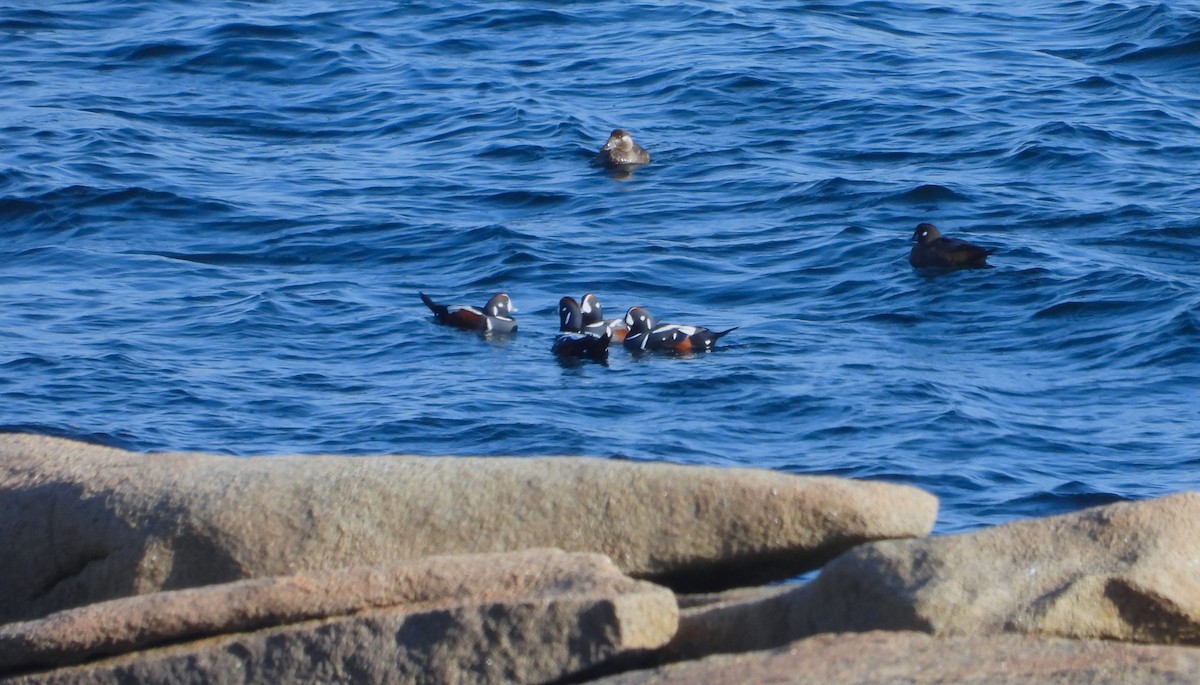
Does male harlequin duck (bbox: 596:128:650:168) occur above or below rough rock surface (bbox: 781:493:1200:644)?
below

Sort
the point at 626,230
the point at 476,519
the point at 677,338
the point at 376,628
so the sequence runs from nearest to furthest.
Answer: the point at 376,628 → the point at 476,519 → the point at 677,338 → the point at 626,230

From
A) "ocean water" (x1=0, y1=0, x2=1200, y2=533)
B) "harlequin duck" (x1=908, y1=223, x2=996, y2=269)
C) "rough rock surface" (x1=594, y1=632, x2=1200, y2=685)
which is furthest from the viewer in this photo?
"harlequin duck" (x1=908, y1=223, x2=996, y2=269)

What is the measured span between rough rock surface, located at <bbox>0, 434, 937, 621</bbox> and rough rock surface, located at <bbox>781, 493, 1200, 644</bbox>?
2.11 feet

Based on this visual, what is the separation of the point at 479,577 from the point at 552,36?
19075 millimetres

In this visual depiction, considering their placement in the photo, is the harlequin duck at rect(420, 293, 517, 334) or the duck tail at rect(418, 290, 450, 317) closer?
the harlequin duck at rect(420, 293, 517, 334)

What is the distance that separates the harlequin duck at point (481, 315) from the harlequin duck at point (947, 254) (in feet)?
10.6

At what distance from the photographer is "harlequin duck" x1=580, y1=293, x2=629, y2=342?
43.0ft

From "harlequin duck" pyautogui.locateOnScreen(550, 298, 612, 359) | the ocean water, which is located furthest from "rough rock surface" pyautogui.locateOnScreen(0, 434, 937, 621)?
"harlequin duck" pyautogui.locateOnScreen(550, 298, 612, 359)

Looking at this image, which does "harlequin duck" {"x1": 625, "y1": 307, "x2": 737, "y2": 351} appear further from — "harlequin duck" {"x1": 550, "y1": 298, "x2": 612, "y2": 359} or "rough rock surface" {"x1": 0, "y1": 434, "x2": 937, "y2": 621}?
"rough rock surface" {"x1": 0, "y1": 434, "x2": 937, "y2": 621}

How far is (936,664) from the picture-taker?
4.22 meters

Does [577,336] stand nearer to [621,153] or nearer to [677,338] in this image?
[677,338]

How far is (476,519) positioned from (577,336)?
284 inches

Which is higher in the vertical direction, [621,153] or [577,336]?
[621,153]

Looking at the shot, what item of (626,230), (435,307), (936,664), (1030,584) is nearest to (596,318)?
(435,307)
